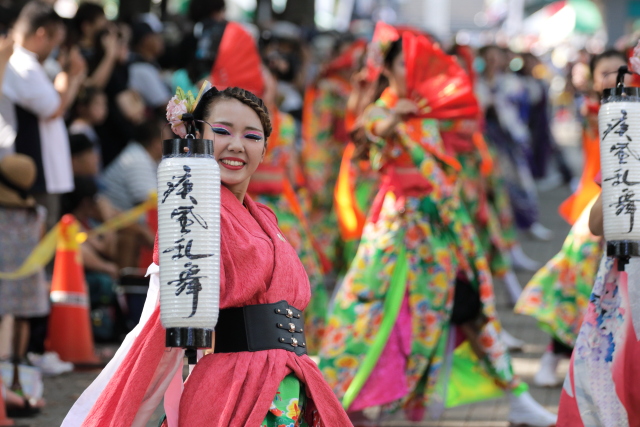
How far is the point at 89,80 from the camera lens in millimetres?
8305

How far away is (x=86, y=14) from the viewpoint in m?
8.81

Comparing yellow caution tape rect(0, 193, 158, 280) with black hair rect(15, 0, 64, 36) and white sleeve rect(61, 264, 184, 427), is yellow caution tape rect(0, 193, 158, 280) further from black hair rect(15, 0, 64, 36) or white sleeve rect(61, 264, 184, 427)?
white sleeve rect(61, 264, 184, 427)

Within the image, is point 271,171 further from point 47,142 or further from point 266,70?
point 47,142

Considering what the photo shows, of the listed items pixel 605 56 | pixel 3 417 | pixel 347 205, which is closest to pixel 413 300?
pixel 347 205

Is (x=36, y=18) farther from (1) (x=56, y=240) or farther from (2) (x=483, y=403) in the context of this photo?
(2) (x=483, y=403)

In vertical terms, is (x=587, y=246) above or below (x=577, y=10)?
below

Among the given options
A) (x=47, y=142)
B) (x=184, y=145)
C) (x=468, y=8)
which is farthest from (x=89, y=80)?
(x=468, y=8)

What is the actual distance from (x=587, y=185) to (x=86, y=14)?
173 inches

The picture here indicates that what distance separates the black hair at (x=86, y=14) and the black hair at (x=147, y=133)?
1.14 m

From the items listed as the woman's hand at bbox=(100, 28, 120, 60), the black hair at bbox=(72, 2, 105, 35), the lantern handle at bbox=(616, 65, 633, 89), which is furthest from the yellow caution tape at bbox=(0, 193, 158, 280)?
the lantern handle at bbox=(616, 65, 633, 89)

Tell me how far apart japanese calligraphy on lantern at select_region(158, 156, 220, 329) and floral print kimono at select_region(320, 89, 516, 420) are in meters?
2.72

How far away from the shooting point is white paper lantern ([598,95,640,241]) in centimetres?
341

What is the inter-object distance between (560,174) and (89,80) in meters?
11.0

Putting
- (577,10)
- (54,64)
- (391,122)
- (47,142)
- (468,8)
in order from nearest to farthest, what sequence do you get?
(391,122) < (47,142) < (54,64) < (577,10) < (468,8)
